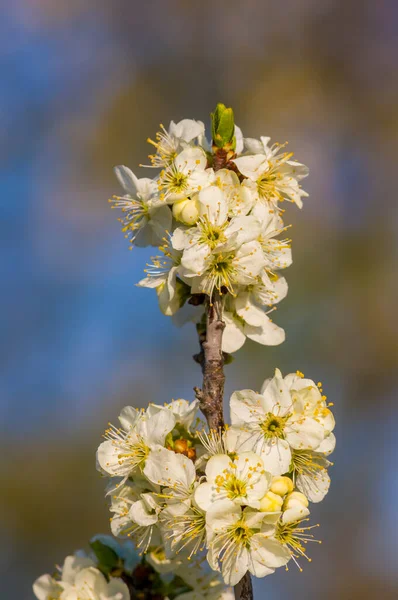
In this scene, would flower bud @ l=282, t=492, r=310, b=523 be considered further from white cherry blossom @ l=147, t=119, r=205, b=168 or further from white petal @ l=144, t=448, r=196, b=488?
white cherry blossom @ l=147, t=119, r=205, b=168

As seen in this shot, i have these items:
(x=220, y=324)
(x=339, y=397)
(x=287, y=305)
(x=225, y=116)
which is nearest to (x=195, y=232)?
(x=220, y=324)

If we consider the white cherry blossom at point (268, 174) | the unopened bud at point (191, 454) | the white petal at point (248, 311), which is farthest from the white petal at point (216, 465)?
the white cherry blossom at point (268, 174)

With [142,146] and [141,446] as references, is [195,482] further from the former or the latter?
[142,146]

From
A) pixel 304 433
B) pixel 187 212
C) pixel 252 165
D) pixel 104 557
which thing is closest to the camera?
pixel 304 433

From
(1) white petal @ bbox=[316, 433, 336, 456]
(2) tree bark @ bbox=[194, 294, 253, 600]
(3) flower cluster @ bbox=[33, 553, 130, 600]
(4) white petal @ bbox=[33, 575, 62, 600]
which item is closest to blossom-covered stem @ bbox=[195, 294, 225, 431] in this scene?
(2) tree bark @ bbox=[194, 294, 253, 600]

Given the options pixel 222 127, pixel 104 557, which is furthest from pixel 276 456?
pixel 222 127

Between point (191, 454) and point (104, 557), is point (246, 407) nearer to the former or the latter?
point (191, 454)
